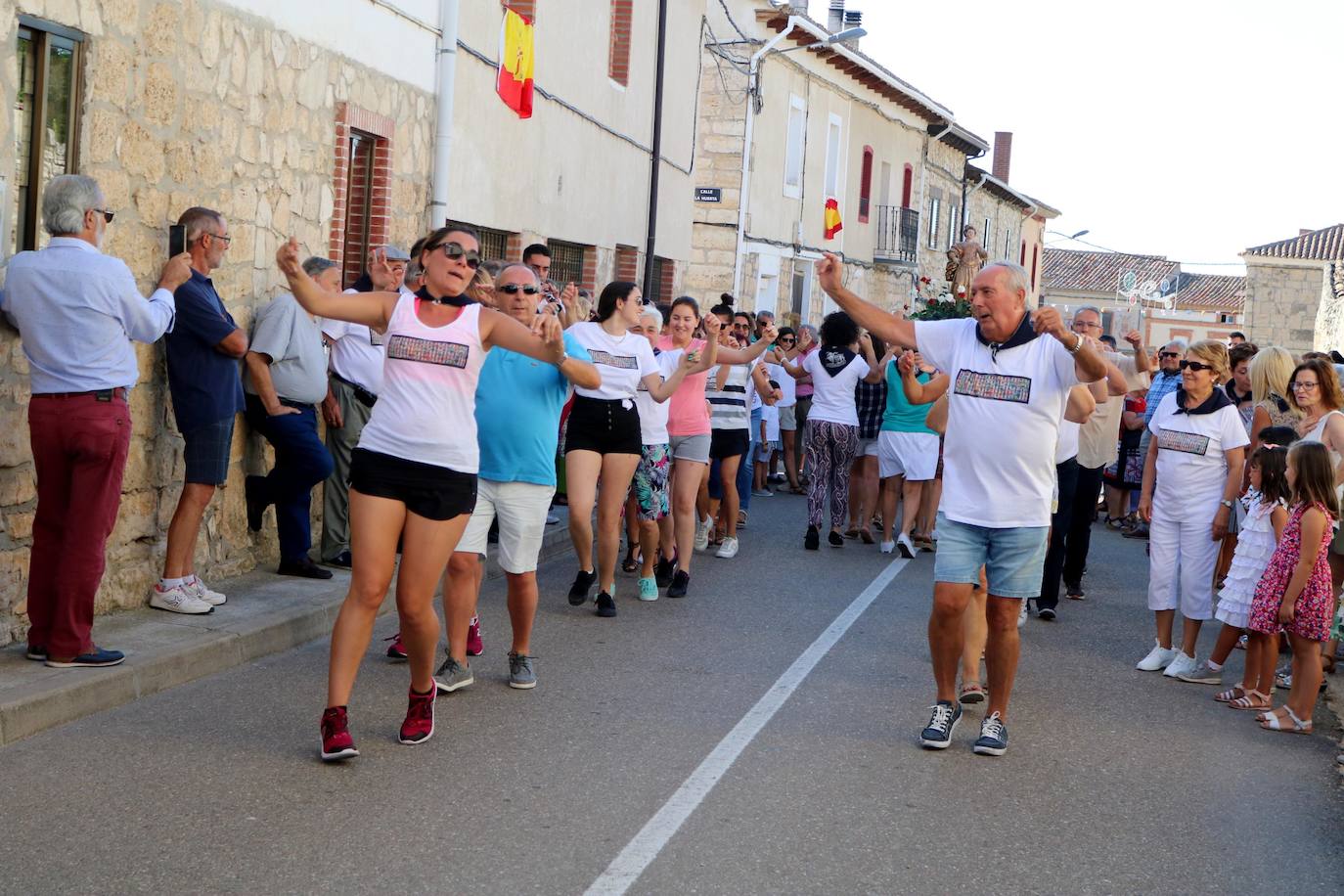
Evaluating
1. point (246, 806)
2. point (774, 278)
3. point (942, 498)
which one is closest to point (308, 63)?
point (942, 498)

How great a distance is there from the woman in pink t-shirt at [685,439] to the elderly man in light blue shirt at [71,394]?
435cm

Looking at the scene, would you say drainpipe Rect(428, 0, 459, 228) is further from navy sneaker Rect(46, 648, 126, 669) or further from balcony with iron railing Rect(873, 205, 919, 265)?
balcony with iron railing Rect(873, 205, 919, 265)

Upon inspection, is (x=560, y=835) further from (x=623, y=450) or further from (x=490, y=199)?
(x=490, y=199)

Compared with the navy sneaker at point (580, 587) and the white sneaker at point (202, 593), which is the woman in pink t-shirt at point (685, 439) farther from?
the white sneaker at point (202, 593)

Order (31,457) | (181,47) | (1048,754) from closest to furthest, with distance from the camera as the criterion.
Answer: (1048,754), (31,457), (181,47)

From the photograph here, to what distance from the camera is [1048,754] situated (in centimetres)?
668

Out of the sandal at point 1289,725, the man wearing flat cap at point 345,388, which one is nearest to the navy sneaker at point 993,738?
the sandal at point 1289,725

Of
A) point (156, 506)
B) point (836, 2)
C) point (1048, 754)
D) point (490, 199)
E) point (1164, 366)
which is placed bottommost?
point (1048, 754)

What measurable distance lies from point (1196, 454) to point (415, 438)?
4843mm

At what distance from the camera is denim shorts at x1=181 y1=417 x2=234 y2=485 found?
8070 mm

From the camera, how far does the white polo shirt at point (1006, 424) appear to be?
21.2ft

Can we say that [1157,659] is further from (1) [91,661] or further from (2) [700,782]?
(1) [91,661]

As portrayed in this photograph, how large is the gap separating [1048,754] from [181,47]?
5.60m

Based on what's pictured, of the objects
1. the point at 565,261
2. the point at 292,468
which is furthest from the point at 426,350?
the point at 565,261
